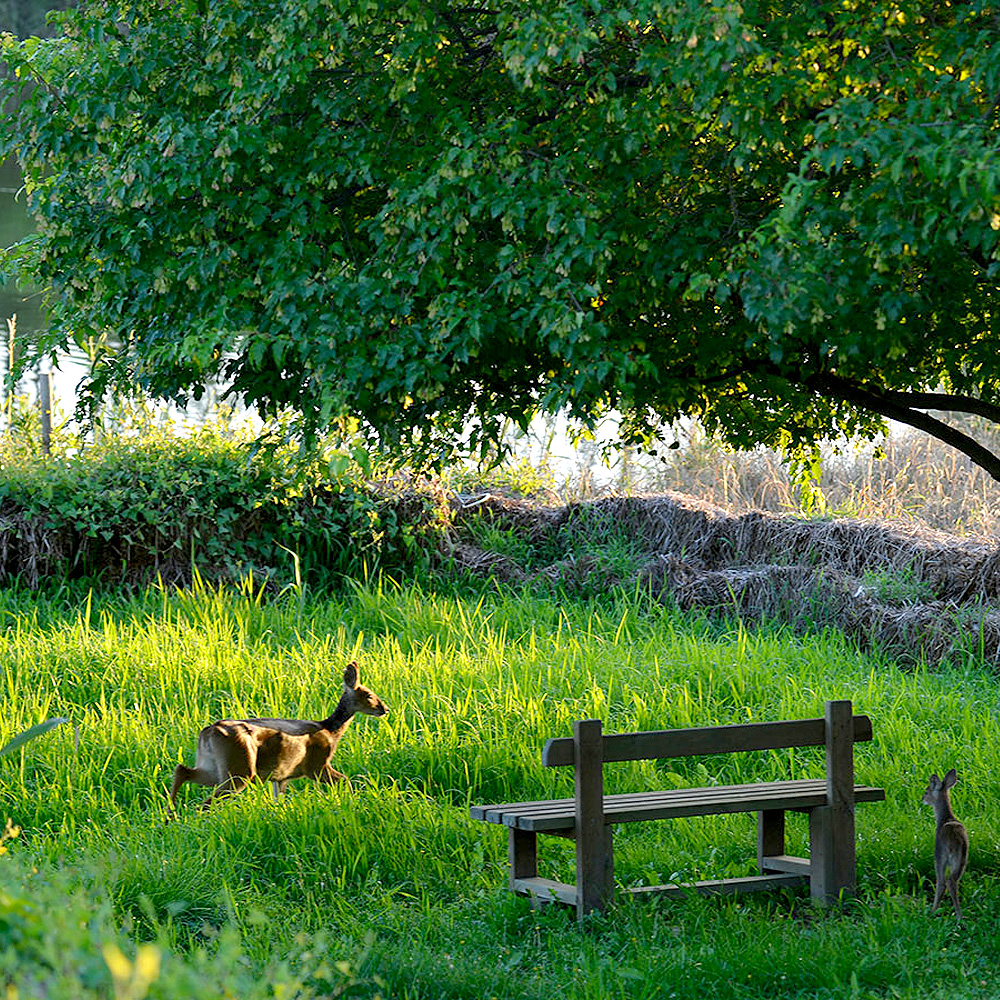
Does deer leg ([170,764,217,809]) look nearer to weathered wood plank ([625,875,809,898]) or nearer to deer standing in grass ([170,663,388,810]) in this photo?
deer standing in grass ([170,663,388,810])

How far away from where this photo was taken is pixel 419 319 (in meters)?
6.08

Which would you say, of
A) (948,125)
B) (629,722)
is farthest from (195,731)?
(948,125)

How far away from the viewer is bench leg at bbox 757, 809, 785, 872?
7172 mm

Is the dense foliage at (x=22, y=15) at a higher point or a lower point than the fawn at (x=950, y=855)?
higher

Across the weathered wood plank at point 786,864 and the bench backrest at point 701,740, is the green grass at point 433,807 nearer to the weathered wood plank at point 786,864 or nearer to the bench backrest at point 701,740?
the weathered wood plank at point 786,864

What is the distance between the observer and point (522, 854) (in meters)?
6.81

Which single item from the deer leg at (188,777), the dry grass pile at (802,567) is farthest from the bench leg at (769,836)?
the dry grass pile at (802,567)

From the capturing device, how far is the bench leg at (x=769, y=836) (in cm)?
717

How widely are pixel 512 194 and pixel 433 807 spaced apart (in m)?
3.54

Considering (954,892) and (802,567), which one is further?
(802,567)

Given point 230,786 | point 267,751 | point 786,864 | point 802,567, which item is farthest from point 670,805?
point 802,567

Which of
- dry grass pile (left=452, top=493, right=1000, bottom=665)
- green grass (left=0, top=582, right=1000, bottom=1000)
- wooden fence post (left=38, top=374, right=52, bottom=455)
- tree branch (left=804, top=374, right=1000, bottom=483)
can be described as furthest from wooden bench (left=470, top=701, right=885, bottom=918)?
wooden fence post (left=38, top=374, right=52, bottom=455)

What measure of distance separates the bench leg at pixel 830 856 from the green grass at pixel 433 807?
0.11 metres

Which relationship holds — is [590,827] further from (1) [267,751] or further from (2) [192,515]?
(2) [192,515]
